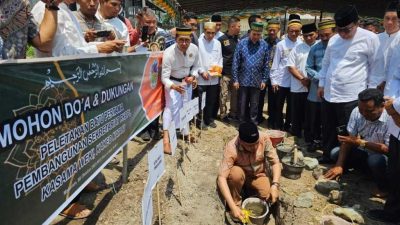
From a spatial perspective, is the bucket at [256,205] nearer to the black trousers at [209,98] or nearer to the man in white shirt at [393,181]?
the man in white shirt at [393,181]

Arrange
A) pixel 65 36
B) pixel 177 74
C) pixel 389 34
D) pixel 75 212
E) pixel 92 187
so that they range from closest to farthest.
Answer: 1. pixel 65 36
2. pixel 75 212
3. pixel 92 187
4. pixel 389 34
5. pixel 177 74

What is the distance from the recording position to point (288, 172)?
4590 millimetres

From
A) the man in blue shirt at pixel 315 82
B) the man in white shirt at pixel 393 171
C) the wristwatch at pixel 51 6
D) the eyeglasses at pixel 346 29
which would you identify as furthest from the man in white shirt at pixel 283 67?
the wristwatch at pixel 51 6

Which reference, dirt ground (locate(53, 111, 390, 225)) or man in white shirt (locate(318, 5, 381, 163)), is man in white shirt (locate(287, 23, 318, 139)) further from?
dirt ground (locate(53, 111, 390, 225))

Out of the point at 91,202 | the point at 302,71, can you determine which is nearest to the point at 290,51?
the point at 302,71

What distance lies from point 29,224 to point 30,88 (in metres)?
0.78

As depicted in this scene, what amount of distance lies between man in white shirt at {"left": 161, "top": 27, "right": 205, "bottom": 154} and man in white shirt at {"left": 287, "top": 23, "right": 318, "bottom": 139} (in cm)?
177

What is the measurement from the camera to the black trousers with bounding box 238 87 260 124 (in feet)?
20.7

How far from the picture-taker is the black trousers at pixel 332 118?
4.53m

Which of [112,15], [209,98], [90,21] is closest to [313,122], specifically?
[209,98]

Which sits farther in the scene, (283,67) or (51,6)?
(283,67)

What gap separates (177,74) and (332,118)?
2286 mm

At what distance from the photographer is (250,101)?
252 inches

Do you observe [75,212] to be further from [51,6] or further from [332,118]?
[332,118]
